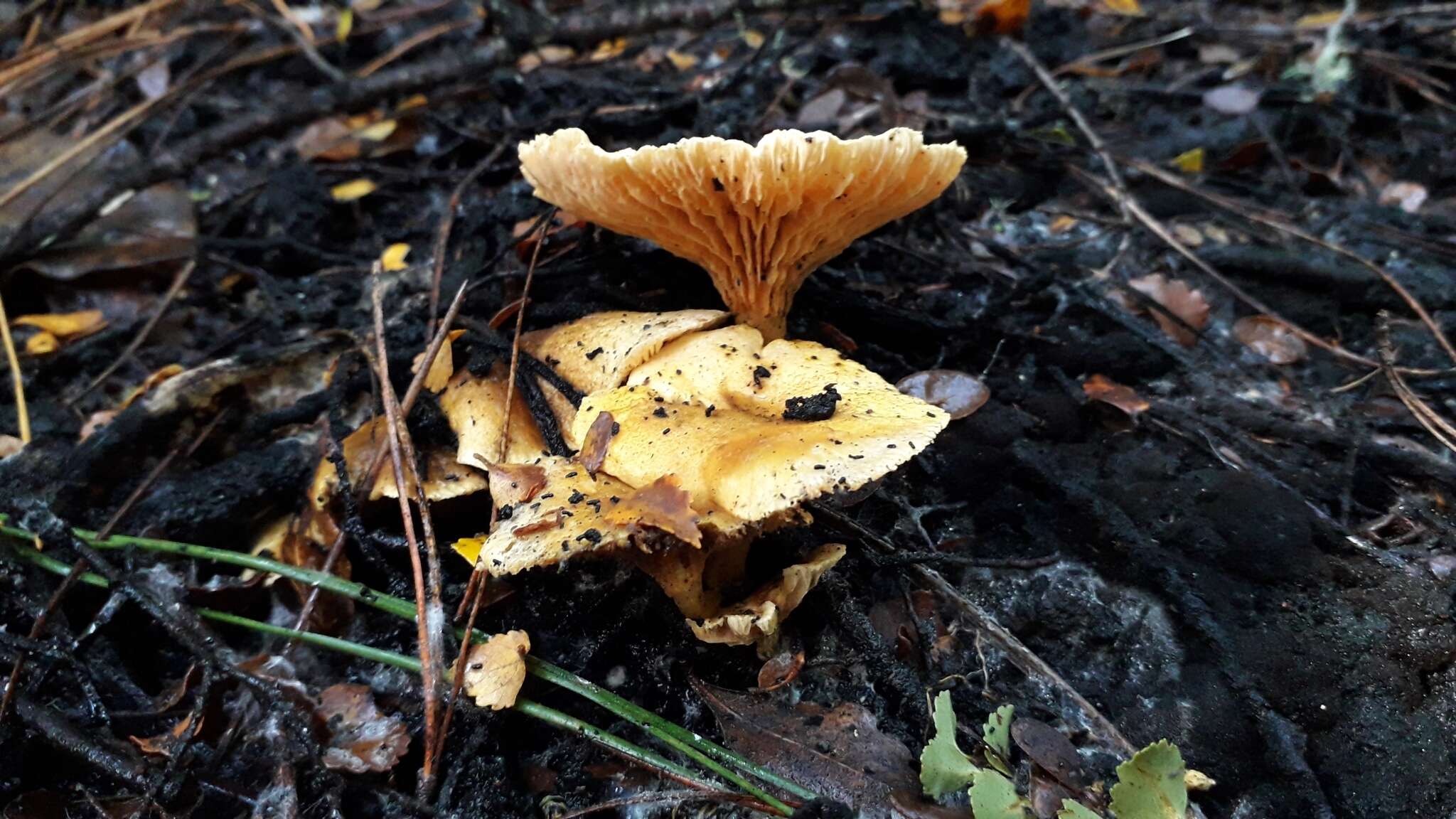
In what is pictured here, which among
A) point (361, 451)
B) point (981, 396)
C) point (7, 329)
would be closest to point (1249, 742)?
point (981, 396)

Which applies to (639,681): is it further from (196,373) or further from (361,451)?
(196,373)

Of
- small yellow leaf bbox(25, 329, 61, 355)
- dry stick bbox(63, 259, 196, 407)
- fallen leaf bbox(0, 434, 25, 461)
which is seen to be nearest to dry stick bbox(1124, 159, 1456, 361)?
dry stick bbox(63, 259, 196, 407)

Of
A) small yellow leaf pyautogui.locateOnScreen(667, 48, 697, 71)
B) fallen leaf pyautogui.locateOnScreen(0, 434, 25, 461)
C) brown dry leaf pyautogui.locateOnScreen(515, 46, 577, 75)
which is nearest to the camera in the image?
→ fallen leaf pyautogui.locateOnScreen(0, 434, 25, 461)

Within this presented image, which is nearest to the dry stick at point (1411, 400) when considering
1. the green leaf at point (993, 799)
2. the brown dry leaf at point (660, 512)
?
the green leaf at point (993, 799)

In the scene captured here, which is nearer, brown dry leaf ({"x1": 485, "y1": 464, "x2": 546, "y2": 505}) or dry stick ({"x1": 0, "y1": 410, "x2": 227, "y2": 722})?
brown dry leaf ({"x1": 485, "y1": 464, "x2": 546, "y2": 505})

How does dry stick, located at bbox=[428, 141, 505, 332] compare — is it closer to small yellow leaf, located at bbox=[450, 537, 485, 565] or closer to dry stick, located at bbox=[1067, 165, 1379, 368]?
small yellow leaf, located at bbox=[450, 537, 485, 565]

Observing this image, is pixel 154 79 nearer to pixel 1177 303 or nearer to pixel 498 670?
pixel 498 670
